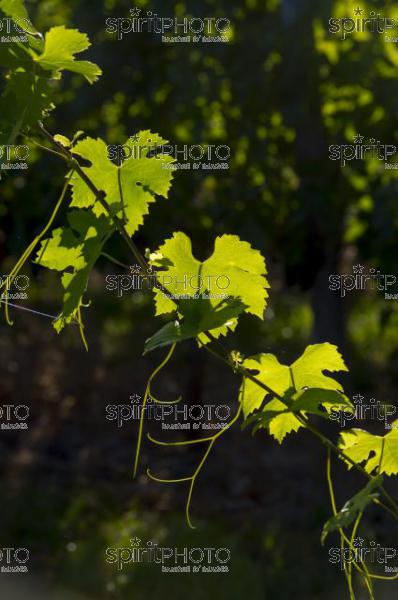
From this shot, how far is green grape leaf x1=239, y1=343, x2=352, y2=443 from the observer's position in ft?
3.66

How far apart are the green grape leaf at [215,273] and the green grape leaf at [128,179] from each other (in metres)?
0.06

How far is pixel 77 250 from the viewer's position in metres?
1.19

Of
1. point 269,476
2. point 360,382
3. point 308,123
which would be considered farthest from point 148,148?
point 360,382

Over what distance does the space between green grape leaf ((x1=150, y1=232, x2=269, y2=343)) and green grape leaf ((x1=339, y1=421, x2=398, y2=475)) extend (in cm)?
20

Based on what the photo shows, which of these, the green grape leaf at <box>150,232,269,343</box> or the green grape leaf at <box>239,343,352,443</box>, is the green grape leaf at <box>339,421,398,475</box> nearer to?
the green grape leaf at <box>239,343,352,443</box>

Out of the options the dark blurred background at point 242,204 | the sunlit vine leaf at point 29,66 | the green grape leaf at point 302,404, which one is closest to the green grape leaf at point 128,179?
the sunlit vine leaf at point 29,66

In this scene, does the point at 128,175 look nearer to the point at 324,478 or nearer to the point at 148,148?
the point at 148,148

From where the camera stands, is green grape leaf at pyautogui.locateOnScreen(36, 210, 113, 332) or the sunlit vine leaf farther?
green grape leaf at pyautogui.locateOnScreen(36, 210, 113, 332)

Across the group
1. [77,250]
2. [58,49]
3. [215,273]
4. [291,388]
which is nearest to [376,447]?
[291,388]

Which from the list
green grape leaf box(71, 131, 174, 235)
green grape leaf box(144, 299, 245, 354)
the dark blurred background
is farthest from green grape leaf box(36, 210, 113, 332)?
the dark blurred background

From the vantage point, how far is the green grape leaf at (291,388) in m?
1.11

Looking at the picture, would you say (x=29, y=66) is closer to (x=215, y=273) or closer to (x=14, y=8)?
(x=14, y=8)

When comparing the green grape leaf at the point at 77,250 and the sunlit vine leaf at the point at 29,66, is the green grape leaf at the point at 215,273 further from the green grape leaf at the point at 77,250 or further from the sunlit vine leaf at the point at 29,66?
the sunlit vine leaf at the point at 29,66

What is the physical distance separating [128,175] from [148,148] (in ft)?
0.14
